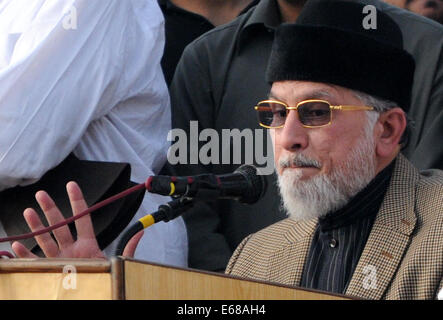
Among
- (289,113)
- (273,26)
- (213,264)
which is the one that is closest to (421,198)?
(289,113)

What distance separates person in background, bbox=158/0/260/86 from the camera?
16.9 feet

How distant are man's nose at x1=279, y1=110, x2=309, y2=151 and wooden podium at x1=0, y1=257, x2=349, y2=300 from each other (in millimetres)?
1132

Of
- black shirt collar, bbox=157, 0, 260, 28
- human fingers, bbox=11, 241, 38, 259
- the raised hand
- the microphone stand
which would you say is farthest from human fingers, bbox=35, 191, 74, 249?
black shirt collar, bbox=157, 0, 260, 28

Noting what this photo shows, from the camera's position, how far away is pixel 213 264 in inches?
166

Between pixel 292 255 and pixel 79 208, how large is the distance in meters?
0.74

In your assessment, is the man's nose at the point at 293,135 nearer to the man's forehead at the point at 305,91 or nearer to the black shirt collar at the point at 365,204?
the man's forehead at the point at 305,91

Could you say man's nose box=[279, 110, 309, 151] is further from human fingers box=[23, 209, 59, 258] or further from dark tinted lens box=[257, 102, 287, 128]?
human fingers box=[23, 209, 59, 258]

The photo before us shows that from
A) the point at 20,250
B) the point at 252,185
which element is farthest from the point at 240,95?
the point at 252,185

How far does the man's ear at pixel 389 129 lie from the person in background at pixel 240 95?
0.50 meters

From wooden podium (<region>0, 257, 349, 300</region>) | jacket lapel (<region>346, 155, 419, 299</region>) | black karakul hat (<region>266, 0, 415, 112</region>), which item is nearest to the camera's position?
wooden podium (<region>0, 257, 349, 300</region>)

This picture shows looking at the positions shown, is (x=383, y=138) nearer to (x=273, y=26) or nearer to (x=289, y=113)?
(x=289, y=113)

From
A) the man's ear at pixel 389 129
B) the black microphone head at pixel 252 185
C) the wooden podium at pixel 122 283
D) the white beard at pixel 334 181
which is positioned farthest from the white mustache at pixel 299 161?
the wooden podium at pixel 122 283
